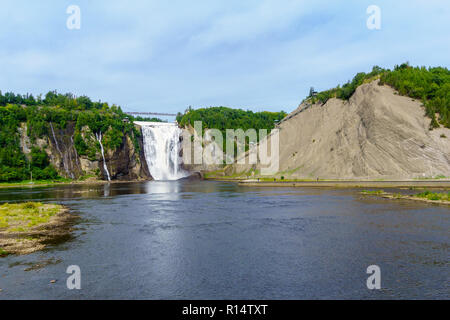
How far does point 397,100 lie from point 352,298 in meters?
75.1

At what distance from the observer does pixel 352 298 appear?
395 inches

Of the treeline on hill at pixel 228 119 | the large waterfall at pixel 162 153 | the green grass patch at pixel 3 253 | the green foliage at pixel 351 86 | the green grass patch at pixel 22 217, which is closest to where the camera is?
the green grass patch at pixel 3 253

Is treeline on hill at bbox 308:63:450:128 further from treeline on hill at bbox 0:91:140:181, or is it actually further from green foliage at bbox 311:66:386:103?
treeline on hill at bbox 0:91:140:181

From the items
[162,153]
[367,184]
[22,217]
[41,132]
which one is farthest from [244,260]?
A: [162,153]

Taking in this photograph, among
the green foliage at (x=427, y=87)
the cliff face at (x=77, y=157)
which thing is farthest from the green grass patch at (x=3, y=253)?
the cliff face at (x=77, y=157)

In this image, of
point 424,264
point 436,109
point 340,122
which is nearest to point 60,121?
point 340,122

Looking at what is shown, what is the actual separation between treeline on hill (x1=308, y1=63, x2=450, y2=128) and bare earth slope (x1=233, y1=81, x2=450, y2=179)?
1.98 m

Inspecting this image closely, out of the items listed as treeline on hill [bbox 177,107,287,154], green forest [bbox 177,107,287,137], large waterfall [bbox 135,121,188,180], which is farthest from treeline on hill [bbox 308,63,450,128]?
green forest [bbox 177,107,287,137]

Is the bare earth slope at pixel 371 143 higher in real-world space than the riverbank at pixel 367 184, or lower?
higher

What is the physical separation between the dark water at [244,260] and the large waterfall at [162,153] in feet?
353

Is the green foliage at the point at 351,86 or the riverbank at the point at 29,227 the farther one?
the green foliage at the point at 351,86

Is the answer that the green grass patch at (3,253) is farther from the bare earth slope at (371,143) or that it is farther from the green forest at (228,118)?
the green forest at (228,118)

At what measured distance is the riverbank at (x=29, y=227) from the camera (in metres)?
16.8

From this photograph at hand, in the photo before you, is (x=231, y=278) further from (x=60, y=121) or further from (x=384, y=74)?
(x=60, y=121)
